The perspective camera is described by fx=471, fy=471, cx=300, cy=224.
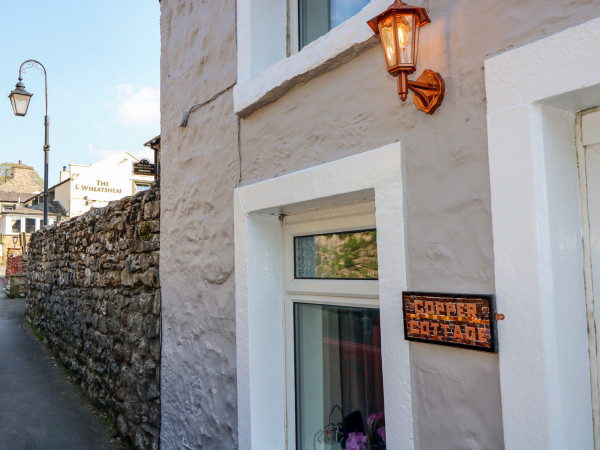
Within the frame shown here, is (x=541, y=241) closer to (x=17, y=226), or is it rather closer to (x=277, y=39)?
(x=277, y=39)

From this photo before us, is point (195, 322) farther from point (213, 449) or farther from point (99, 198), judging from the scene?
point (99, 198)

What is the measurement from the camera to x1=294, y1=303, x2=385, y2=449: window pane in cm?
256

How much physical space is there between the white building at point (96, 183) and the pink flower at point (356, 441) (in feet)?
92.7

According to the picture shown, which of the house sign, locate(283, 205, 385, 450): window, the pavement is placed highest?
the house sign

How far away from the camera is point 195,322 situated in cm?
358

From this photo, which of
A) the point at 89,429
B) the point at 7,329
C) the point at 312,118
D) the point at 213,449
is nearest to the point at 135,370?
the point at 89,429

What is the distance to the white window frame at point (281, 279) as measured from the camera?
207cm

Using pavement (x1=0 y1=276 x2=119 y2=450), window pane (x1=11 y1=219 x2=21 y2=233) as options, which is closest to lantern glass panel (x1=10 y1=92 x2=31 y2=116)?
pavement (x1=0 y1=276 x2=119 y2=450)

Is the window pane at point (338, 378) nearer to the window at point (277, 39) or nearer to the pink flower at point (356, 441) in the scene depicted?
the pink flower at point (356, 441)

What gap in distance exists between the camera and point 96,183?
30656mm

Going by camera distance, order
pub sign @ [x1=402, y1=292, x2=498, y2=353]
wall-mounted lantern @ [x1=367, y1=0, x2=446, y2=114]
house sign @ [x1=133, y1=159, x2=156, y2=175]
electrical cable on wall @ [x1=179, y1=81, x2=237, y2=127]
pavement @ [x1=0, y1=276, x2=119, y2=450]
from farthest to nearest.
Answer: house sign @ [x1=133, y1=159, x2=156, y2=175]
pavement @ [x1=0, y1=276, x2=119, y2=450]
electrical cable on wall @ [x1=179, y1=81, x2=237, y2=127]
wall-mounted lantern @ [x1=367, y1=0, x2=446, y2=114]
pub sign @ [x1=402, y1=292, x2=498, y2=353]

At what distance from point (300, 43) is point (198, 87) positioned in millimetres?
968

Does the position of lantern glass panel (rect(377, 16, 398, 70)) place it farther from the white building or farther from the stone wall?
the white building

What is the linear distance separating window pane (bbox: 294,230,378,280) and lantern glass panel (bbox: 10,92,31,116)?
925 cm
